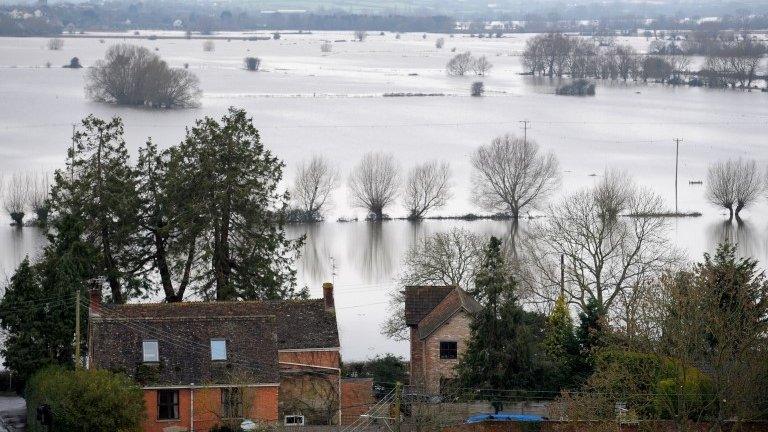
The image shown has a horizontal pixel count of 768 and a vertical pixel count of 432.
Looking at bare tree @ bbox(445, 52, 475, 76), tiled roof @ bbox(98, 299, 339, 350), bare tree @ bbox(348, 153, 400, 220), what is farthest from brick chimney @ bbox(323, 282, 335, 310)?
bare tree @ bbox(445, 52, 475, 76)

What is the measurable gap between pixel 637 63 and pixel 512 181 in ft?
212

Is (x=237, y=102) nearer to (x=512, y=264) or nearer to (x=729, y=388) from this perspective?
(x=512, y=264)

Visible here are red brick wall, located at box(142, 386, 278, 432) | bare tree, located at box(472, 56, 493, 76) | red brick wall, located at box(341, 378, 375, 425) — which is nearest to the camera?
red brick wall, located at box(142, 386, 278, 432)

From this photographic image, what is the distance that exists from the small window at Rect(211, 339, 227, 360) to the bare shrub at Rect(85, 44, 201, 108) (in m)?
55.0

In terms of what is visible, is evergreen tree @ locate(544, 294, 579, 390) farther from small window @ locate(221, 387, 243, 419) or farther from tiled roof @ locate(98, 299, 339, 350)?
small window @ locate(221, 387, 243, 419)

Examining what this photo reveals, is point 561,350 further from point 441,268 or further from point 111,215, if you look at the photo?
point 111,215

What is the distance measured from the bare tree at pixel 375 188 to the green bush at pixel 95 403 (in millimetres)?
24483

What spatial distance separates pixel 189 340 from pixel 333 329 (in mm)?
2049

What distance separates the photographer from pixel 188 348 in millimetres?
16578

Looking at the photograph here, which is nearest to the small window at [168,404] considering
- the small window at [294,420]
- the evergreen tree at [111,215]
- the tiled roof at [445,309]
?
the small window at [294,420]

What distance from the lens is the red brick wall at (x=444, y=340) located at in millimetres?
19219

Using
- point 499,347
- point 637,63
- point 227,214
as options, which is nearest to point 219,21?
point 637,63

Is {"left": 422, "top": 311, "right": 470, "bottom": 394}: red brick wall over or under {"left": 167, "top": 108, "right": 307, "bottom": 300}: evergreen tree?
under

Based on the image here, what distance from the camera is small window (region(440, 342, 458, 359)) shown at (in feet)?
63.5
